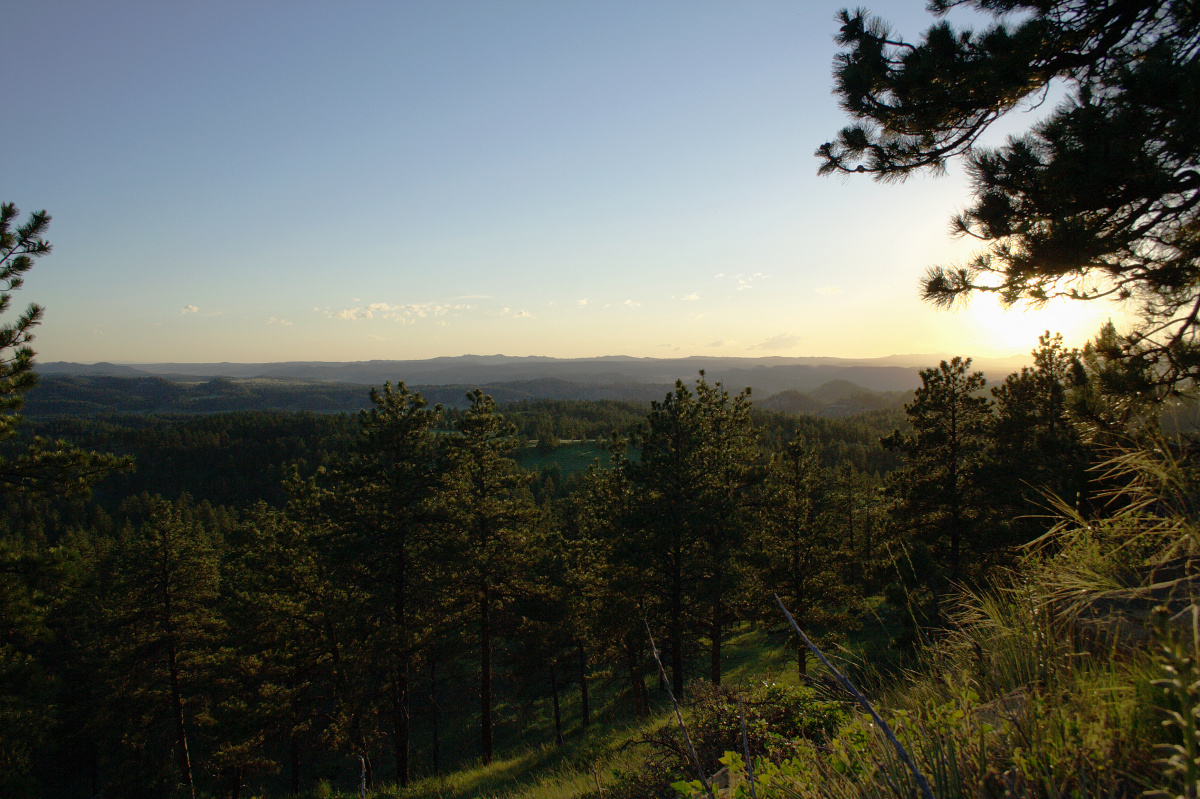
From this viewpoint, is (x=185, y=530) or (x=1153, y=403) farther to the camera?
(x=185, y=530)

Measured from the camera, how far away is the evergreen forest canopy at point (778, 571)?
2.65 m

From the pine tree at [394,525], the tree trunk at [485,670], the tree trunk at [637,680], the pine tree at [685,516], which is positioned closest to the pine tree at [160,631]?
the pine tree at [394,525]

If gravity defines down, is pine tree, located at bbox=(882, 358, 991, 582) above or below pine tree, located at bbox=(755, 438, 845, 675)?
above

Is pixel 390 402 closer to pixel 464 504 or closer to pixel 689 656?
pixel 464 504

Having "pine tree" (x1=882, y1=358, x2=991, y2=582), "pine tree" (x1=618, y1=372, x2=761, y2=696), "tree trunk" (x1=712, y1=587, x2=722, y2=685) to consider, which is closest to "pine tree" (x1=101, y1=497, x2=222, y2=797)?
"pine tree" (x1=618, y1=372, x2=761, y2=696)

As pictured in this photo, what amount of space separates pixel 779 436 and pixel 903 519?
9656 cm

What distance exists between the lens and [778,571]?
18281mm

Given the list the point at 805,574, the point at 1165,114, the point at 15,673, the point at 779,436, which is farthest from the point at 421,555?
the point at 779,436

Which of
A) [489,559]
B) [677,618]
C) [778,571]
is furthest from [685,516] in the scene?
[489,559]

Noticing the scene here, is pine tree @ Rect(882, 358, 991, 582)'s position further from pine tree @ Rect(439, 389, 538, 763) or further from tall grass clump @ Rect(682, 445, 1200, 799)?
tall grass clump @ Rect(682, 445, 1200, 799)

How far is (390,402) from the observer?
649 inches

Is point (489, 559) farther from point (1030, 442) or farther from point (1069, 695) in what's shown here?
point (1030, 442)

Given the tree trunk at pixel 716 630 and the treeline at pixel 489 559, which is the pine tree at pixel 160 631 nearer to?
the treeline at pixel 489 559

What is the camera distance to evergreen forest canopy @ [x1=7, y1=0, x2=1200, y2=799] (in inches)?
104
